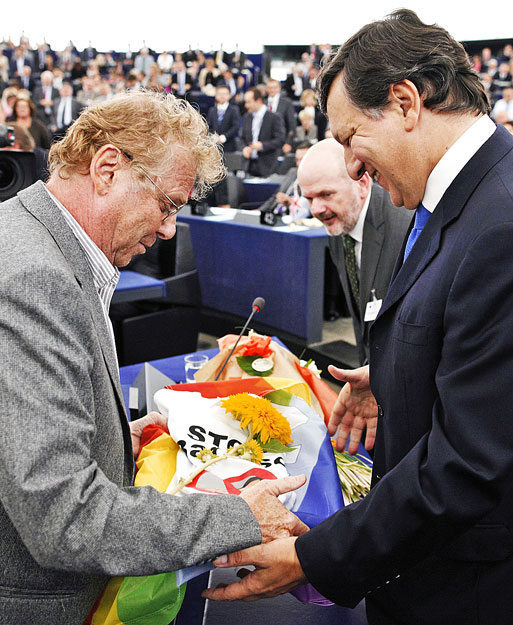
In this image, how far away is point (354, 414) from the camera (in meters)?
1.58

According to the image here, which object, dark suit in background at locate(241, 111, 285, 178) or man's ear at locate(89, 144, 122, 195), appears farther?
dark suit in background at locate(241, 111, 285, 178)

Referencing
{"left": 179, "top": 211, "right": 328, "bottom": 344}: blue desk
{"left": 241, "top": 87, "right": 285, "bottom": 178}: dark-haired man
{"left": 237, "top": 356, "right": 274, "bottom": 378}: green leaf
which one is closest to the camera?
{"left": 237, "top": 356, "right": 274, "bottom": 378}: green leaf

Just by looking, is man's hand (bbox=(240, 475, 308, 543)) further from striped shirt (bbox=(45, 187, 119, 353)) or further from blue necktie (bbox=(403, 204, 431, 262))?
blue necktie (bbox=(403, 204, 431, 262))

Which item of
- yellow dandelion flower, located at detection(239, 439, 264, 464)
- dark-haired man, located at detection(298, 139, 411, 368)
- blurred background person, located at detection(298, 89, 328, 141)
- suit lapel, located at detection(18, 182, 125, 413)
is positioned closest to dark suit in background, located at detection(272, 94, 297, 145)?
blurred background person, located at detection(298, 89, 328, 141)

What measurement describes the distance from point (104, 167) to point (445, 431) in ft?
2.34

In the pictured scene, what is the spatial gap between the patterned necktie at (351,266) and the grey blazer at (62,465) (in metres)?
1.56

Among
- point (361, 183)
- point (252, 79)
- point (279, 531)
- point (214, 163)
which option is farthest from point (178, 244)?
point (252, 79)

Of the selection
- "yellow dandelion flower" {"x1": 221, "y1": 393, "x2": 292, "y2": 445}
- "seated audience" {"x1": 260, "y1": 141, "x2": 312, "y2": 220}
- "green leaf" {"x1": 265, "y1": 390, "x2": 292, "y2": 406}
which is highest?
"yellow dandelion flower" {"x1": 221, "y1": 393, "x2": 292, "y2": 445}

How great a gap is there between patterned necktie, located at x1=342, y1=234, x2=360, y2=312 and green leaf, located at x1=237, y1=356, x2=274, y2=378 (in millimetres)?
855

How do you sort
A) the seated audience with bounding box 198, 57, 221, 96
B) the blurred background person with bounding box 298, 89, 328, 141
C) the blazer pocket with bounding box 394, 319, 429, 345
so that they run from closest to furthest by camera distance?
the blazer pocket with bounding box 394, 319, 429, 345 < the blurred background person with bounding box 298, 89, 328, 141 < the seated audience with bounding box 198, 57, 221, 96

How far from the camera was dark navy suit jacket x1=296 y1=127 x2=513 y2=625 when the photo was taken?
0.84 m

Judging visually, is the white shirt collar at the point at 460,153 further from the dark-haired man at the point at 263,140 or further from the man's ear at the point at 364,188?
the dark-haired man at the point at 263,140

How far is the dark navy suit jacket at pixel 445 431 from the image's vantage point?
33.2 inches

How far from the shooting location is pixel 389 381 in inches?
40.1
